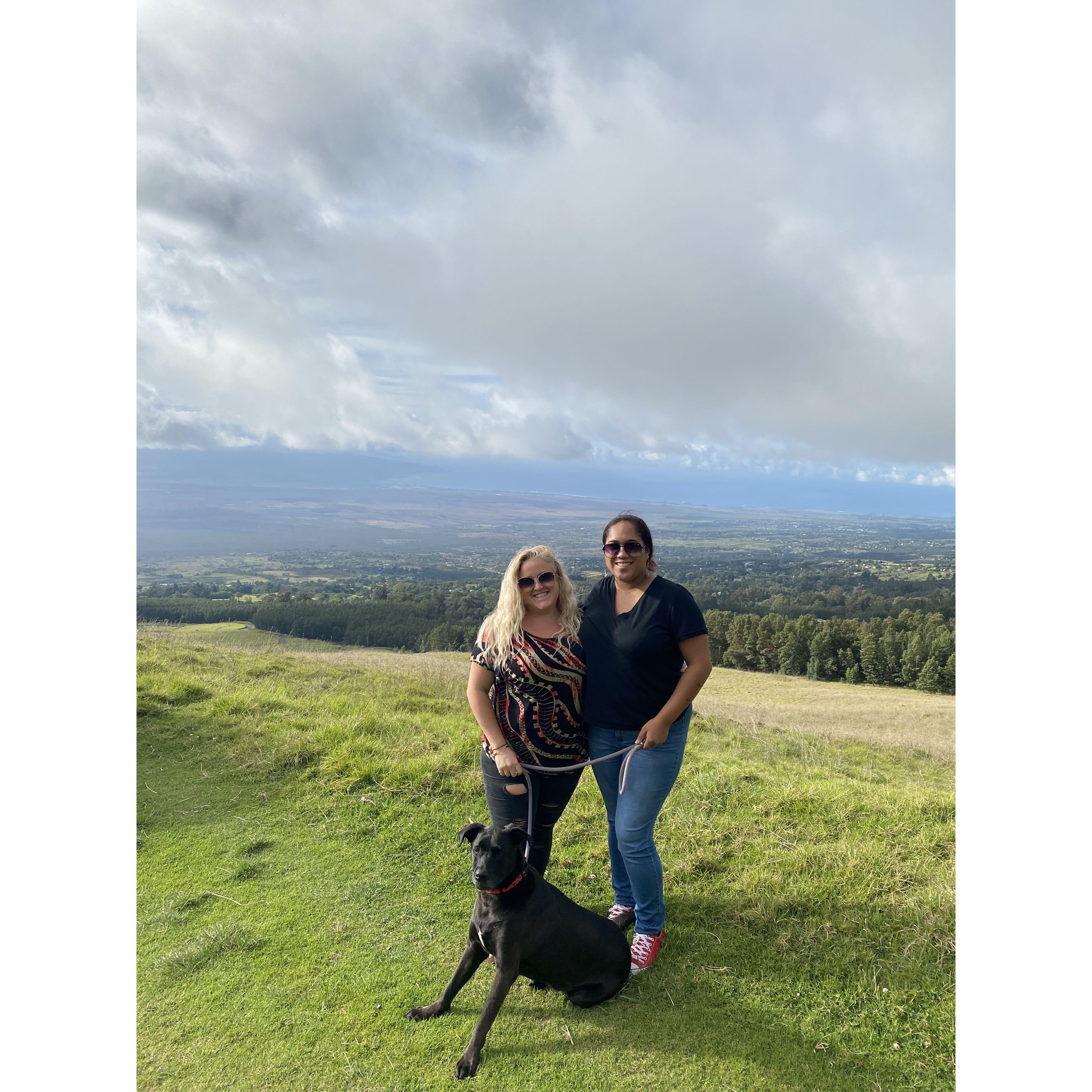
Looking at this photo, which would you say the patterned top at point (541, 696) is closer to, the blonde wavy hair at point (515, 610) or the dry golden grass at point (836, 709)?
the blonde wavy hair at point (515, 610)

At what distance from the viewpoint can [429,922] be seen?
13.2ft

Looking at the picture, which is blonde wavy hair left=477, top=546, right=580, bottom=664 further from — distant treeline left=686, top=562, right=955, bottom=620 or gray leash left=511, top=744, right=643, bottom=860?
distant treeline left=686, top=562, right=955, bottom=620

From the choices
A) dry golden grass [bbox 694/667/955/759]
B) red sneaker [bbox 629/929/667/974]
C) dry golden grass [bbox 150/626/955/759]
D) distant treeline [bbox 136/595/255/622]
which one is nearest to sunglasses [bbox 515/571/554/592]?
red sneaker [bbox 629/929/667/974]

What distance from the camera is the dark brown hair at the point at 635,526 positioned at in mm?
3379

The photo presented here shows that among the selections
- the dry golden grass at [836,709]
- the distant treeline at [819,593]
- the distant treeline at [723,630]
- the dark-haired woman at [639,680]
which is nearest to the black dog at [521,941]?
the dark-haired woman at [639,680]

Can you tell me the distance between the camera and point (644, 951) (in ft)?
11.6

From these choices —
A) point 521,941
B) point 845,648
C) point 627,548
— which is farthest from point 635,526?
point 845,648

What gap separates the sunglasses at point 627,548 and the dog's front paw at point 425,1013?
236 cm

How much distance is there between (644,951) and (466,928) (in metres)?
1.11

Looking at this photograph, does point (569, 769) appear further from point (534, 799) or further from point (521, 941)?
point (521, 941)

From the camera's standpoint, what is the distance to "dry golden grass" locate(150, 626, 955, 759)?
46.6ft

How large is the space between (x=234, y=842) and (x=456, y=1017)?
2702 mm
